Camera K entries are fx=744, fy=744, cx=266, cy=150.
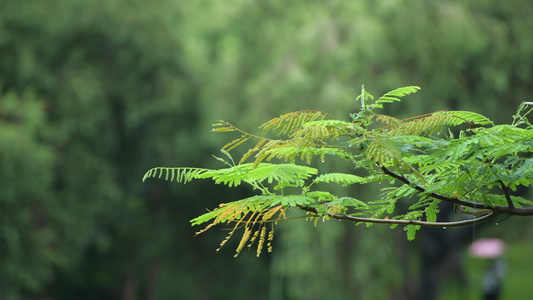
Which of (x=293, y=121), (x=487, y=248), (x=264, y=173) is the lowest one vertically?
(x=264, y=173)

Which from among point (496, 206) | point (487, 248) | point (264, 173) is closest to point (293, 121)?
point (264, 173)

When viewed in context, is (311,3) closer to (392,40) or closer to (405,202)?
(392,40)

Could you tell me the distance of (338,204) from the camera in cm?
234

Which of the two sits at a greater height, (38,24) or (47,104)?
(38,24)

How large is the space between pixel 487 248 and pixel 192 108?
6839 millimetres

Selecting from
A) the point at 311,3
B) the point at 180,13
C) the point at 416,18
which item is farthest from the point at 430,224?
the point at 180,13

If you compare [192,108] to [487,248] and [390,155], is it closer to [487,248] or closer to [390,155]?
[487,248]

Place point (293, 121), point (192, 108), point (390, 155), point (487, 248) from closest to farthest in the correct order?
point (390, 155) < point (293, 121) < point (192, 108) < point (487, 248)

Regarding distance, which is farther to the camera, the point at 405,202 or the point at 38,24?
the point at 38,24

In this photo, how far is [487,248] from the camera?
1555cm

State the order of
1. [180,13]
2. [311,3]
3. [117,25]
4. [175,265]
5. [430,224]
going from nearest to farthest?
[430,224]
[311,3]
[117,25]
[180,13]
[175,265]

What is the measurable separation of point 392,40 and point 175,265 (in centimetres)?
741

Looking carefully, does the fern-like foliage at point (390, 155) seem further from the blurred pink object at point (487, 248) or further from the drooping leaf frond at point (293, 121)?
the blurred pink object at point (487, 248)

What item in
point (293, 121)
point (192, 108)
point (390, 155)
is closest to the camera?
point (390, 155)
